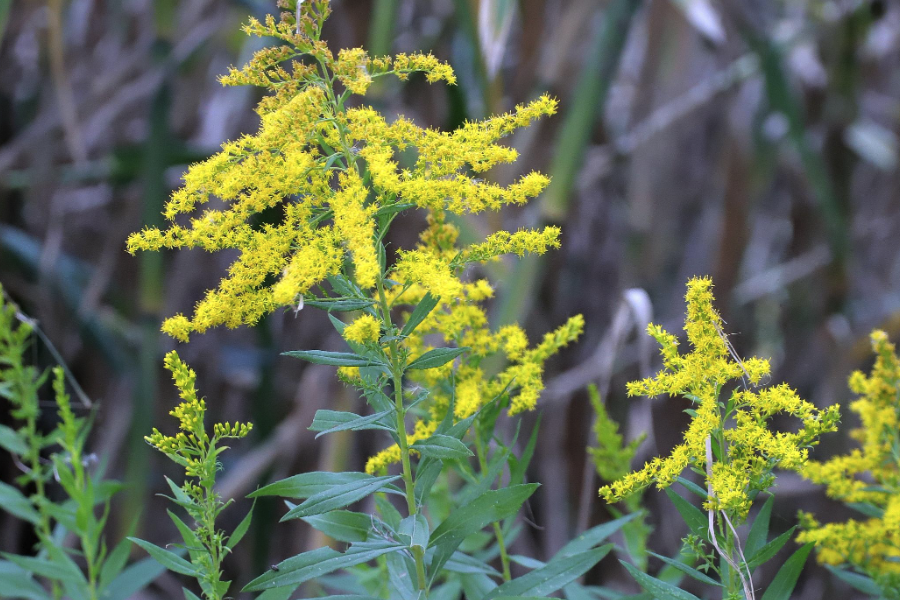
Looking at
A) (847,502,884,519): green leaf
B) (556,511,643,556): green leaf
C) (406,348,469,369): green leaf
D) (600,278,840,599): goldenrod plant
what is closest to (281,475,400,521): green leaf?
(406,348,469,369): green leaf

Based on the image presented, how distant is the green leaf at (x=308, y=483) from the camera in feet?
2.45

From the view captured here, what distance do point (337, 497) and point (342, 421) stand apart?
0.08 m

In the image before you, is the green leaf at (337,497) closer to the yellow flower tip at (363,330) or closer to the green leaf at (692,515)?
the yellow flower tip at (363,330)

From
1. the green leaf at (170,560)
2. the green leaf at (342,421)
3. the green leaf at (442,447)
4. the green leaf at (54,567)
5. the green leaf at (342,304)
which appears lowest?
the green leaf at (54,567)

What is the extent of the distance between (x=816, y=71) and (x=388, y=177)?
2.37 meters

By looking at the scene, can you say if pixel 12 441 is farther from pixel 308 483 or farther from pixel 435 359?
pixel 435 359

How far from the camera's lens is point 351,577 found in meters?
1.19

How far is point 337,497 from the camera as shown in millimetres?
731

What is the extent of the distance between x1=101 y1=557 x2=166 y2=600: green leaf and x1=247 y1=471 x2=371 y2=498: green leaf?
1.33ft

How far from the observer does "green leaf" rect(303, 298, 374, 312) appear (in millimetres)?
756

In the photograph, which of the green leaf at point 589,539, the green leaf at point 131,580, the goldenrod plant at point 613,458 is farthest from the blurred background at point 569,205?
the green leaf at point 131,580

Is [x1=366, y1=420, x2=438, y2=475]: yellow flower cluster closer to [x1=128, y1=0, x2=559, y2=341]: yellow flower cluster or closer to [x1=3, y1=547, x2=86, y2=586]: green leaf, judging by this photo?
[x1=128, y1=0, x2=559, y2=341]: yellow flower cluster

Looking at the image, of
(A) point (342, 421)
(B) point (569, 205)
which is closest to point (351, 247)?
(A) point (342, 421)

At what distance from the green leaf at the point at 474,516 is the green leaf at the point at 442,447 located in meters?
0.06
